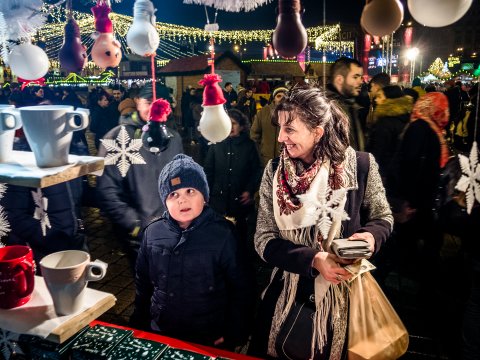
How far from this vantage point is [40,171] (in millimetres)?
1285

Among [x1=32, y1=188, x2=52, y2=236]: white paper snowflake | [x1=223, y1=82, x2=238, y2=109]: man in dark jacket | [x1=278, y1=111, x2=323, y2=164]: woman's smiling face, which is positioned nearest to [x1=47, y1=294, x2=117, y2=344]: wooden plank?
[x1=278, y1=111, x2=323, y2=164]: woman's smiling face

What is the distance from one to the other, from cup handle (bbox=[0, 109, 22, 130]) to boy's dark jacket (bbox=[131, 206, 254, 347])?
106cm

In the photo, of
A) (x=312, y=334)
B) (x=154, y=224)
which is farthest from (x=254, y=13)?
(x=312, y=334)

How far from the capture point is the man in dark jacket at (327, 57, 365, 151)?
13.3 feet

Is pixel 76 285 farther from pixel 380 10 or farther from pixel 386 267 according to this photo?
pixel 386 267

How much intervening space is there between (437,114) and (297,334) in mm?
2961

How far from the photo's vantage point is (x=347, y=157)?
196cm

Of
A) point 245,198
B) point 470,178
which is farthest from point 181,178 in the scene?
point 245,198

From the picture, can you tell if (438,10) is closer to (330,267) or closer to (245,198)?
(330,267)

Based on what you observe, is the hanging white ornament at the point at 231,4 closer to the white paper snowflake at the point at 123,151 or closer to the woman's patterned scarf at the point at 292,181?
the woman's patterned scarf at the point at 292,181

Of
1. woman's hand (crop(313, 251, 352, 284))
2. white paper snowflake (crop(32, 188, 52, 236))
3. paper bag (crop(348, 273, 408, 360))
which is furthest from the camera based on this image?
white paper snowflake (crop(32, 188, 52, 236))

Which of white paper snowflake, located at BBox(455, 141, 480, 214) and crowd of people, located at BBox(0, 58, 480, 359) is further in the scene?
white paper snowflake, located at BBox(455, 141, 480, 214)

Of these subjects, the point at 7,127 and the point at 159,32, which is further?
the point at 159,32

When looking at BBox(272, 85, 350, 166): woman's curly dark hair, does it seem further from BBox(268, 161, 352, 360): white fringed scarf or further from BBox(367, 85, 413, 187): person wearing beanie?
BBox(367, 85, 413, 187): person wearing beanie
